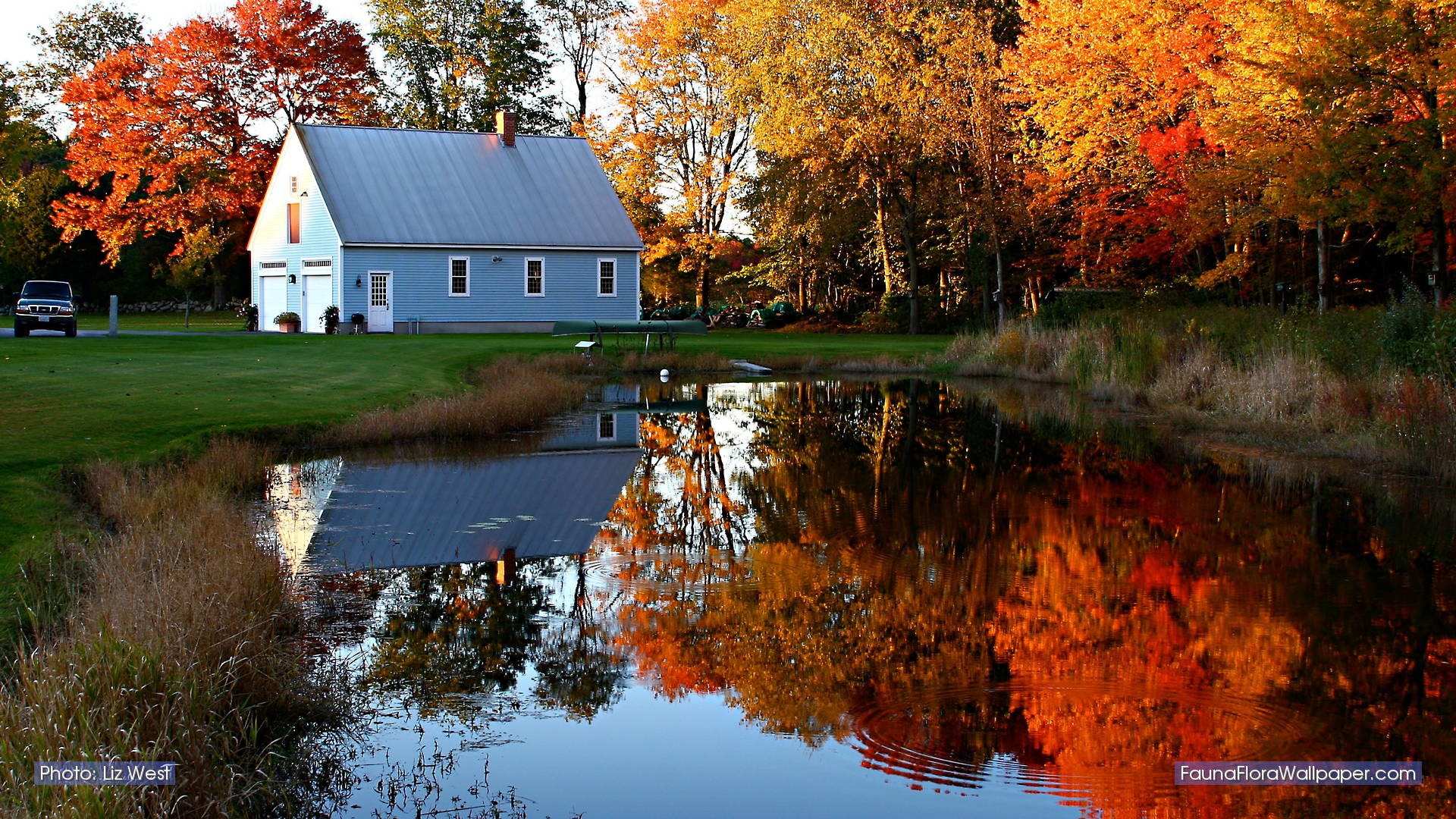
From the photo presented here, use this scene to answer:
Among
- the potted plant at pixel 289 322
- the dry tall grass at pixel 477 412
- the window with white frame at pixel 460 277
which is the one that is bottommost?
the dry tall grass at pixel 477 412

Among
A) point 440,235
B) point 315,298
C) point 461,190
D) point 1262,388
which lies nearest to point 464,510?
point 1262,388

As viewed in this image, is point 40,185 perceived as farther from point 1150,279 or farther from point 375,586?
point 375,586

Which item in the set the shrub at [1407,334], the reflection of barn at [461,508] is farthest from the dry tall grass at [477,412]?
the shrub at [1407,334]

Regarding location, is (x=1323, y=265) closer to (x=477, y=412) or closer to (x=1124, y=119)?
(x=1124, y=119)

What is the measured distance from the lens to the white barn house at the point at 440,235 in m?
41.0

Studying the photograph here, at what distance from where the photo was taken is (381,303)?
135 feet

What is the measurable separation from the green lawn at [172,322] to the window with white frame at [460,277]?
23.4 ft

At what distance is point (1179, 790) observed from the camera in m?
6.32

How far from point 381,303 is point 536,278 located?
5.36 metres

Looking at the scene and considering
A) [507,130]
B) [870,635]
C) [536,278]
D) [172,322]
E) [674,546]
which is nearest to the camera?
[870,635]

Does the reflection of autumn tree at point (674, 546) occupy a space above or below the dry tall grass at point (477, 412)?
below

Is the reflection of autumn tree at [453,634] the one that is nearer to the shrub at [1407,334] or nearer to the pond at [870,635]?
the pond at [870,635]

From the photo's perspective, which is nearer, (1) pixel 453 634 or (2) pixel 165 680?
(2) pixel 165 680

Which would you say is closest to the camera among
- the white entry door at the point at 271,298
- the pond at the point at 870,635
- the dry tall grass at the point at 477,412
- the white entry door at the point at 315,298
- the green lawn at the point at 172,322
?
the pond at the point at 870,635
